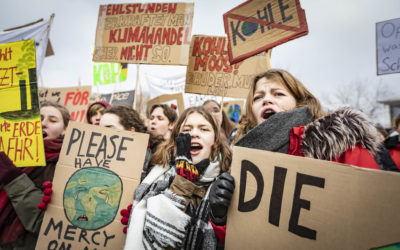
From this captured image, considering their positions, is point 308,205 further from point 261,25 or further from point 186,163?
point 261,25

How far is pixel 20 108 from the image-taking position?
186 cm

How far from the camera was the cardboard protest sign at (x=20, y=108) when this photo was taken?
1790 millimetres

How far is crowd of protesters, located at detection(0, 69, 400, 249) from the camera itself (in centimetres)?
108

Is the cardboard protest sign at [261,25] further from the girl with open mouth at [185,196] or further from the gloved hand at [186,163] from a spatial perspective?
the gloved hand at [186,163]

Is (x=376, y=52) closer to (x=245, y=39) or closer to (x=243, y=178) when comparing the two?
(x=245, y=39)

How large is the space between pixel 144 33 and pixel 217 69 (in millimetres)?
1330

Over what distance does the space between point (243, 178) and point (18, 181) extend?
1805mm

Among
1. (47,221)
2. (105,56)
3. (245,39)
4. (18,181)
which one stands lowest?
(47,221)

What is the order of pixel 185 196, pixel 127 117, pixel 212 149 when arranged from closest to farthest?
pixel 185 196 → pixel 212 149 → pixel 127 117

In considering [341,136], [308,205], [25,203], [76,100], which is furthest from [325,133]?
[76,100]

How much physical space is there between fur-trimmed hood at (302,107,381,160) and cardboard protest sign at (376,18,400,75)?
115 inches

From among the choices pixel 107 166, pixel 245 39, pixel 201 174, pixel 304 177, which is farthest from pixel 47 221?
pixel 245 39

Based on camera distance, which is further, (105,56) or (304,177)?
(105,56)

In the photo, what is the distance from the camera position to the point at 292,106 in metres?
1.44
